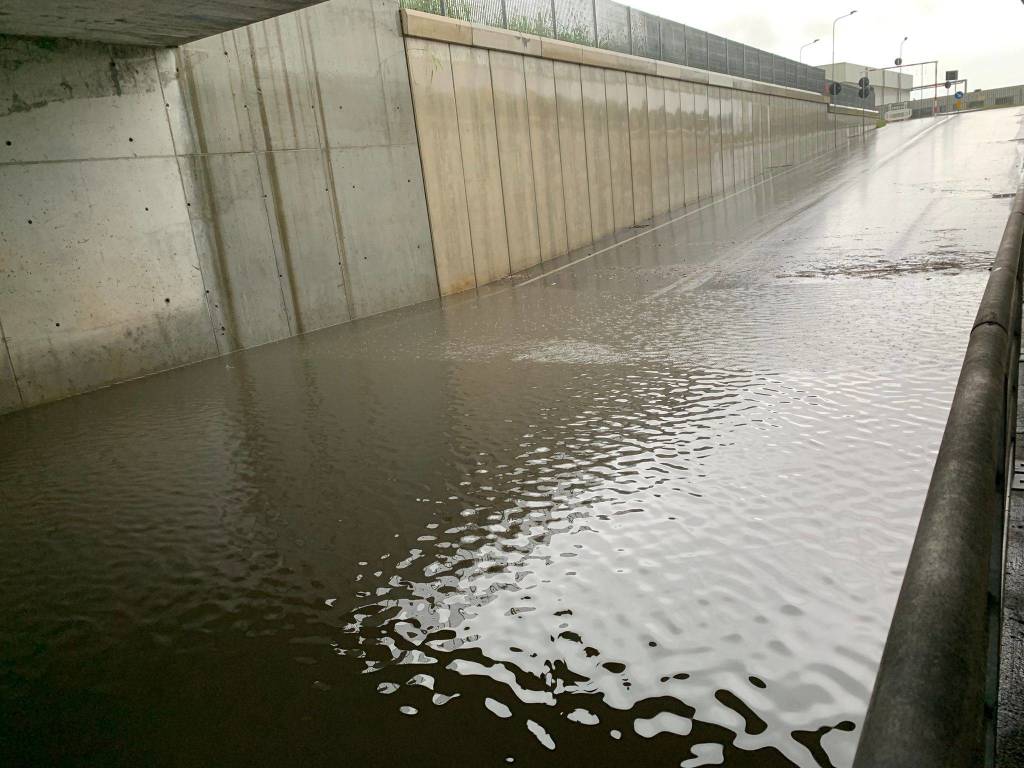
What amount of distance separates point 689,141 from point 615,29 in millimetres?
5345

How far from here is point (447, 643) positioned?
2.90 metres

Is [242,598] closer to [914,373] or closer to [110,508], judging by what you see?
[110,508]

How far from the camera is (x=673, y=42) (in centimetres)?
2459

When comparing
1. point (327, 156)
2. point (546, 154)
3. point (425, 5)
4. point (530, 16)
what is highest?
point (530, 16)

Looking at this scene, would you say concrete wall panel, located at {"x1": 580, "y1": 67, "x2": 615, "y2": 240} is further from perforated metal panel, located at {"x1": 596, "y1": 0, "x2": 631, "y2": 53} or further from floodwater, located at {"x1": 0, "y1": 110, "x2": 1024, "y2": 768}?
floodwater, located at {"x1": 0, "y1": 110, "x2": 1024, "y2": 768}

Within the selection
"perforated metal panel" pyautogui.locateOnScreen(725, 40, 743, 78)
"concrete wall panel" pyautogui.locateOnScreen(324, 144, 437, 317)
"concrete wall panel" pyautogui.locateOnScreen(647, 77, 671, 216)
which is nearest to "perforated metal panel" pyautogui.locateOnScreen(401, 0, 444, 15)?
"concrete wall panel" pyautogui.locateOnScreen(324, 144, 437, 317)

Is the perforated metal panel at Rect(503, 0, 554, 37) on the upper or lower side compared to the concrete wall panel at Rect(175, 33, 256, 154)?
upper

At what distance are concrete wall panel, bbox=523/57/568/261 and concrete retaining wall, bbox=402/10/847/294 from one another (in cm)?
2

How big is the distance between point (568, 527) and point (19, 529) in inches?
124

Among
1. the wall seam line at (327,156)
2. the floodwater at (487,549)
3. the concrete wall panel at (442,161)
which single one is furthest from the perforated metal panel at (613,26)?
the floodwater at (487,549)

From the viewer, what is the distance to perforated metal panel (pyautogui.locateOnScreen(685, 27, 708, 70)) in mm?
25812

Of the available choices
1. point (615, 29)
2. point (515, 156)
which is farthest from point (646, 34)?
point (515, 156)

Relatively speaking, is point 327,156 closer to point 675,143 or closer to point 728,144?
point 675,143

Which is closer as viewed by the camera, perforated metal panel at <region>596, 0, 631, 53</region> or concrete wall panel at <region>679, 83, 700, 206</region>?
perforated metal panel at <region>596, 0, 631, 53</region>
